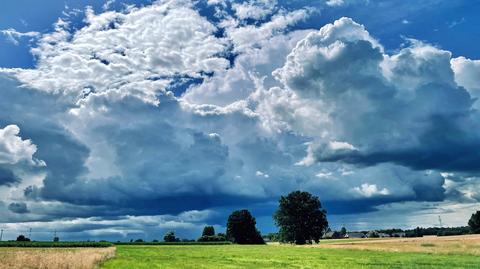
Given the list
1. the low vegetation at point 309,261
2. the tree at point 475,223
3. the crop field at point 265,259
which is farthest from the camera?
the tree at point 475,223

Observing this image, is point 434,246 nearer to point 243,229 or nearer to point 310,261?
point 310,261

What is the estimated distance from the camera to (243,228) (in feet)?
597

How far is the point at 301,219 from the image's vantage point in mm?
142000

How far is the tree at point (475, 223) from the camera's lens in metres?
180

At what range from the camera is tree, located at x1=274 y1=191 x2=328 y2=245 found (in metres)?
141

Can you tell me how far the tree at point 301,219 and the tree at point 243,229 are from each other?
36584 mm

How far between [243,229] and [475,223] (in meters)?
92.1

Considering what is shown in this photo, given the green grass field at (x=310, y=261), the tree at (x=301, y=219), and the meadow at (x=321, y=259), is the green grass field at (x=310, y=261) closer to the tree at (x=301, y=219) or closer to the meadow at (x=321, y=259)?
the meadow at (x=321, y=259)

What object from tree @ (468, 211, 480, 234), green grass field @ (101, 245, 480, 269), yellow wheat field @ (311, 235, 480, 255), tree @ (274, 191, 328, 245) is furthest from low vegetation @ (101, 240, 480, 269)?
tree @ (468, 211, 480, 234)

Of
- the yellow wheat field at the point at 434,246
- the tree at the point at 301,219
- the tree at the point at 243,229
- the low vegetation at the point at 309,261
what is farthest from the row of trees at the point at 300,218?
the low vegetation at the point at 309,261

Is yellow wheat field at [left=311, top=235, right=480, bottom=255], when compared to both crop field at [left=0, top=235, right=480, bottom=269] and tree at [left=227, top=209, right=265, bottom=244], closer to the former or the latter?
crop field at [left=0, top=235, right=480, bottom=269]

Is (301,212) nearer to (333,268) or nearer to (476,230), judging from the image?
(476,230)

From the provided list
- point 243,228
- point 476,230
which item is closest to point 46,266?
point 243,228

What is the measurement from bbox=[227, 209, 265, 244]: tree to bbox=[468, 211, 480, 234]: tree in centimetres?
8455
